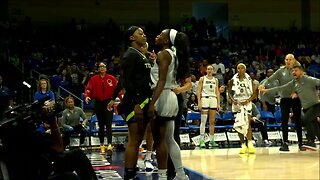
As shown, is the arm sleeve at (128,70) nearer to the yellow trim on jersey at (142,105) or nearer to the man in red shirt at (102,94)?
the yellow trim on jersey at (142,105)

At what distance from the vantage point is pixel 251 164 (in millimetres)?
6621

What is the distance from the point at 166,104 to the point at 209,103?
17.9 feet

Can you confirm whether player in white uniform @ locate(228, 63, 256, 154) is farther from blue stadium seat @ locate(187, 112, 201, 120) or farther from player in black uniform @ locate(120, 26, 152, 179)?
player in black uniform @ locate(120, 26, 152, 179)

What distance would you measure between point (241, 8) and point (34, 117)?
20706 millimetres

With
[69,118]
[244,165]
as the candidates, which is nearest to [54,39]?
[69,118]

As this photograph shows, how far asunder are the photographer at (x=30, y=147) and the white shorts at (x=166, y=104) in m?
2.07

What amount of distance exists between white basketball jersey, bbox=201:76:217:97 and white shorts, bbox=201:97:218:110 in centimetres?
9

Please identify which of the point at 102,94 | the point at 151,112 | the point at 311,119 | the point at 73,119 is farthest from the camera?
the point at 73,119

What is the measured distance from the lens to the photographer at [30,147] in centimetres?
238

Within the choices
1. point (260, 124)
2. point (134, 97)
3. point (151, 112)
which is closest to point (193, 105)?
point (260, 124)

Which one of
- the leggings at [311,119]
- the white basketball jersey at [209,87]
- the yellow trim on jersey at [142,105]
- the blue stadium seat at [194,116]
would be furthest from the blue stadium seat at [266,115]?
the yellow trim on jersey at [142,105]

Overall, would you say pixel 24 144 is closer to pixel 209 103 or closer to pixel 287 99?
pixel 287 99

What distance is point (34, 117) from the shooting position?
246 centimetres

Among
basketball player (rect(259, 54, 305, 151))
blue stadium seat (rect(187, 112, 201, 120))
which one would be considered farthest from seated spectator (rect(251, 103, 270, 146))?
basketball player (rect(259, 54, 305, 151))
